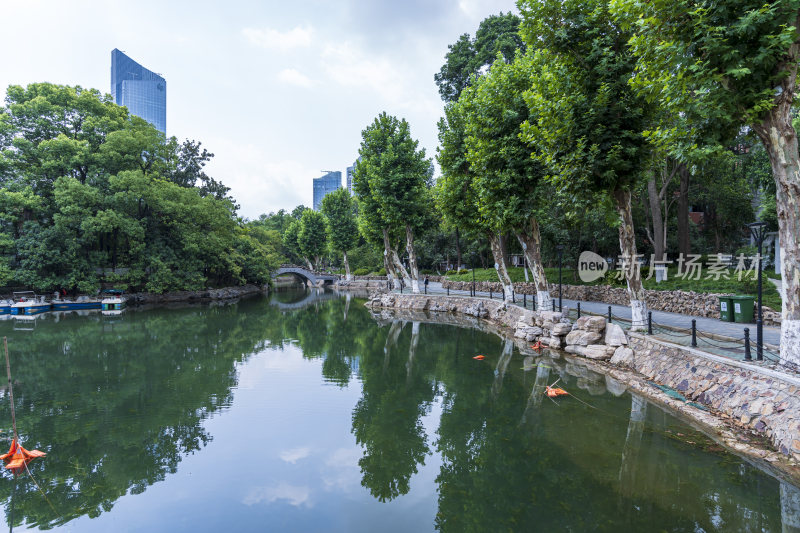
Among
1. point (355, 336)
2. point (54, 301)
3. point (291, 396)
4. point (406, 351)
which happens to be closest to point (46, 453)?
point (291, 396)

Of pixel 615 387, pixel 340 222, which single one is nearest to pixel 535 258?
pixel 615 387

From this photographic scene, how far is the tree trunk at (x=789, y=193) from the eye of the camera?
24.0 ft

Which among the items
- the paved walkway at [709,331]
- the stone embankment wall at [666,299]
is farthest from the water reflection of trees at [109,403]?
the stone embankment wall at [666,299]

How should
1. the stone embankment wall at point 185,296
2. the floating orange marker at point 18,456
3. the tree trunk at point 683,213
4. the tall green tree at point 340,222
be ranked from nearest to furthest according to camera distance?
the floating orange marker at point 18,456
the tree trunk at point 683,213
the stone embankment wall at point 185,296
the tall green tree at point 340,222

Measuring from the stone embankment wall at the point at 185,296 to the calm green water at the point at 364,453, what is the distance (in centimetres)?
2176

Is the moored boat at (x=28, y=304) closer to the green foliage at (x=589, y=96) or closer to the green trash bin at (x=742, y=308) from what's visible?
the green foliage at (x=589, y=96)

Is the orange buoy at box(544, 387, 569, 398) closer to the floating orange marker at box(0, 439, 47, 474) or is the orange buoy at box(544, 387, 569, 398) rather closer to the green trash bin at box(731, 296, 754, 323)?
the green trash bin at box(731, 296, 754, 323)

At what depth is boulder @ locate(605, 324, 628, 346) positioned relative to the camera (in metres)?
12.5

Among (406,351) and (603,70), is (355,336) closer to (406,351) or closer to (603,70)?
(406,351)

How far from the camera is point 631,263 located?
12203 millimetres

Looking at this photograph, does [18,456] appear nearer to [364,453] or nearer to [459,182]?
[364,453]

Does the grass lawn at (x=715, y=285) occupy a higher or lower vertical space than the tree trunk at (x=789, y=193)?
lower

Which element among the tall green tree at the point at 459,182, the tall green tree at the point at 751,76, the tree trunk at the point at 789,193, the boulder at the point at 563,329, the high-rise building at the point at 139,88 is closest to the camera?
the tall green tree at the point at 751,76

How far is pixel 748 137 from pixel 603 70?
4043mm
